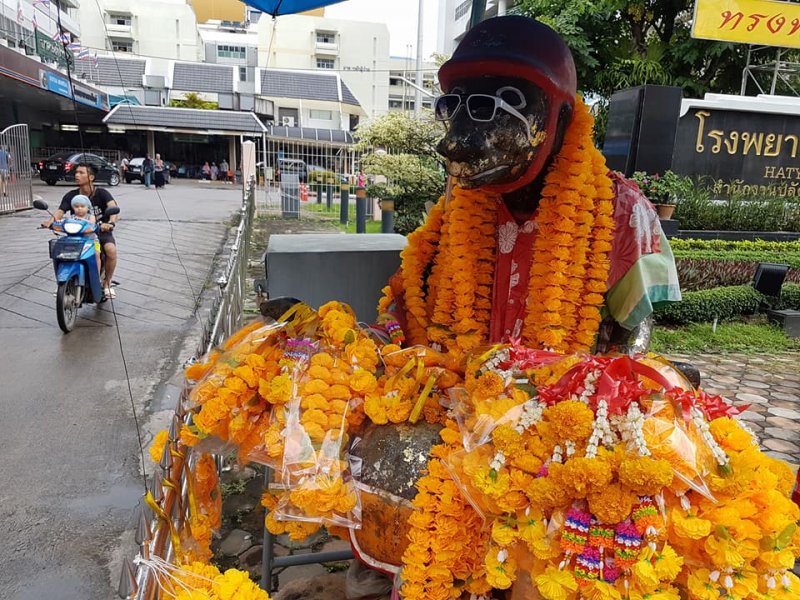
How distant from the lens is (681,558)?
1.13m

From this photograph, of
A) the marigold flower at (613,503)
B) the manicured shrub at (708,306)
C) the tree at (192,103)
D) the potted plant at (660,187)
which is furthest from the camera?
the tree at (192,103)

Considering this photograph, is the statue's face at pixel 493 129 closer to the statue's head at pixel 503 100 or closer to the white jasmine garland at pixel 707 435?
the statue's head at pixel 503 100

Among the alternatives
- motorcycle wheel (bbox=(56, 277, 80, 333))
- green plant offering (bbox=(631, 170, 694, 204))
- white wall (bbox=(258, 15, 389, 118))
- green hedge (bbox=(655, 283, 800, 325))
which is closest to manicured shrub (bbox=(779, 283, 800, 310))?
green hedge (bbox=(655, 283, 800, 325))

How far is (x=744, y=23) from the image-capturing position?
7.50 metres

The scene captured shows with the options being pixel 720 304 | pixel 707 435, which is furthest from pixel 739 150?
pixel 707 435

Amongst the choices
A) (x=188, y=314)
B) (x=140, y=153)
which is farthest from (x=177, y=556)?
(x=140, y=153)

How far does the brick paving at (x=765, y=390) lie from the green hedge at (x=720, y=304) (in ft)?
2.78

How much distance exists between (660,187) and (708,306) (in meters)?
3.56

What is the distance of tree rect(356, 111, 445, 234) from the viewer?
14.5 metres

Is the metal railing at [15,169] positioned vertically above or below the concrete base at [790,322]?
above

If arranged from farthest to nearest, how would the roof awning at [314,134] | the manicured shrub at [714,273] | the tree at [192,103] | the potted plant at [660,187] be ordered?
the roof awning at [314,134], the tree at [192,103], the potted plant at [660,187], the manicured shrub at [714,273]

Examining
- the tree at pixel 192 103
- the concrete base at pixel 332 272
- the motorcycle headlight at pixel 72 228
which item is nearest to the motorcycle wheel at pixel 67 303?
the motorcycle headlight at pixel 72 228

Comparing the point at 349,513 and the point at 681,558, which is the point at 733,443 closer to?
the point at 681,558

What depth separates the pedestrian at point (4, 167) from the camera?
13312mm
